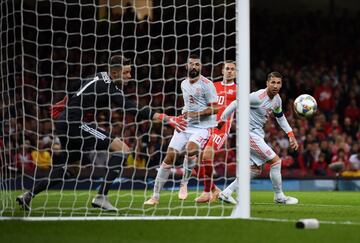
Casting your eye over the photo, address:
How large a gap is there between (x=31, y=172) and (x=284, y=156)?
19.8 feet

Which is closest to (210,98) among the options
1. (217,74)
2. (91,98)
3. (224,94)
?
(224,94)

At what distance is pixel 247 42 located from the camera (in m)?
8.74

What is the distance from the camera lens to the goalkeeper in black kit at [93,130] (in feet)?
32.3

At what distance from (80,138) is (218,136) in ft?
8.97

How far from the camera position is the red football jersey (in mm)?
12375

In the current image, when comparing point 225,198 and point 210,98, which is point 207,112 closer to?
point 210,98

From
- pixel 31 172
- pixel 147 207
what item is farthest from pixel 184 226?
pixel 31 172

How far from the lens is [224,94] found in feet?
→ 41.5

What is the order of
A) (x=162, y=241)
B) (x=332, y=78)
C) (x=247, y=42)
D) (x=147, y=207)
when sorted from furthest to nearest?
(x=332, y=78), (x=147, y=207), (x=247, y=42), (x=162, y=241)

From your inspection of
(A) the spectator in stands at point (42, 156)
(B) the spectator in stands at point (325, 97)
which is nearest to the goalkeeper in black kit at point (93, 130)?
(A) the spectator in stands at point (42, 156)

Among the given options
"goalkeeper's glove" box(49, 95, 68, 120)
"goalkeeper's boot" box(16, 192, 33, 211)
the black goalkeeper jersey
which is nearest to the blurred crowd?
"goalkeeper's glove" box(49, 95, 68, 120)

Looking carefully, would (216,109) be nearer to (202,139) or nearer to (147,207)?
(202,139)

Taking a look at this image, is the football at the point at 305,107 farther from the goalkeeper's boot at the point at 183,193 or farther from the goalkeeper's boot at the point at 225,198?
the goalkeeper's boot at the point at 183,193

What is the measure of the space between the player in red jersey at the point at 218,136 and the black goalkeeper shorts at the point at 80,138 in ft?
6.15
